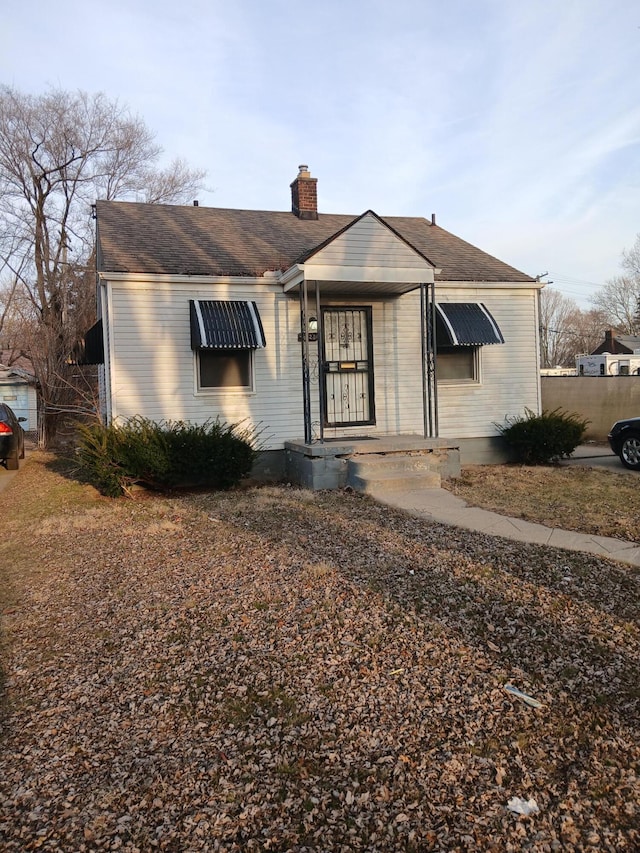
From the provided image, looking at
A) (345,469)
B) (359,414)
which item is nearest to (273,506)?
(345,469)

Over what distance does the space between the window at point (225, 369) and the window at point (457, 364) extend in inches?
143

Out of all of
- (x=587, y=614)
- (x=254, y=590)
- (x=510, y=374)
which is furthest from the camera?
(x=510, y=374)

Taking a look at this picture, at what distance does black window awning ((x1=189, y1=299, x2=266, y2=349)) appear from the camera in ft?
32.9

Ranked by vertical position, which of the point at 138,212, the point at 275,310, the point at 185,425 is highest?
the point at 138,212

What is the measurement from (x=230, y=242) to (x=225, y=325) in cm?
249

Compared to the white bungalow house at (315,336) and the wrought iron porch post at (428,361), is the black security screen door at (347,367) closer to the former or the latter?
the white bungalow house at (315,336)

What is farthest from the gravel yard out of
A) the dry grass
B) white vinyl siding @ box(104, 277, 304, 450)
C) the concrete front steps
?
white vinyl siding @ box(104, 277, 304, 450)

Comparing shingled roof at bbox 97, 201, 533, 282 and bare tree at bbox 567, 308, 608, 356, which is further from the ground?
bare tree at bbox 567, 308, 608, 356

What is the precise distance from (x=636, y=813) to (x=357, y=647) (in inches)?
68.2

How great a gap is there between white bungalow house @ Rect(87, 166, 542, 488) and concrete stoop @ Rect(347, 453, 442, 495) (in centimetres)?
16

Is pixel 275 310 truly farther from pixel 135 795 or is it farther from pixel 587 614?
pixel 135 795

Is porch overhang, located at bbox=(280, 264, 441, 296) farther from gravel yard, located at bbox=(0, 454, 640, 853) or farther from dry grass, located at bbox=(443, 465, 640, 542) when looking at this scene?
gravel yard, located at bbox=(0, 454, 640, 853)

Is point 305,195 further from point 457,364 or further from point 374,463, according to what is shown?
point 374,463

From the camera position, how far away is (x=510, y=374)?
1227 centimetres
